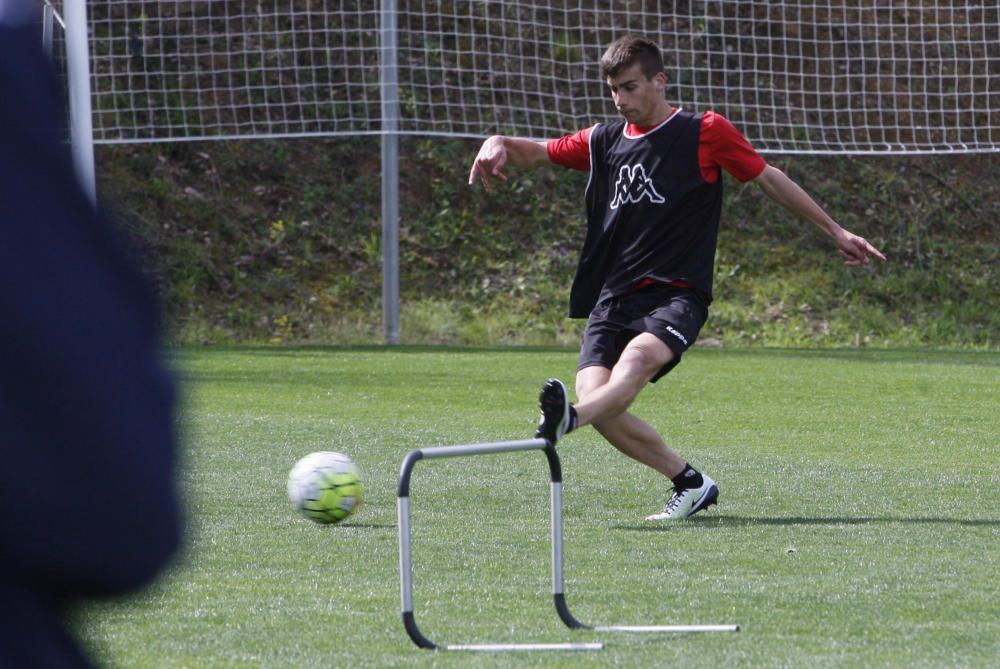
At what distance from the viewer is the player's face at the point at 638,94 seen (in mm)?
6102

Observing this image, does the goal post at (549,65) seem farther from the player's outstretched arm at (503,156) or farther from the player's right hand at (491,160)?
the player's right hand at (491,160)

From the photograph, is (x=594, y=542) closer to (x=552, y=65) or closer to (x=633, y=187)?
(x=633, y=187)

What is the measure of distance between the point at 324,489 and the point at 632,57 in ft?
6.54

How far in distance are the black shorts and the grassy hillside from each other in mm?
10085

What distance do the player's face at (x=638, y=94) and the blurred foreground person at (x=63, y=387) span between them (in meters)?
5.34

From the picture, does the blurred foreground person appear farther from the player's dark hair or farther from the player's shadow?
the player's dark hair

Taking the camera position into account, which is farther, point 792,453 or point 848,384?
point 848,384

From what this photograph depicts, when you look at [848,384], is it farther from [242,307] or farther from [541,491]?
[242,307]

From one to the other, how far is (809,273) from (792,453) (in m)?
9.75

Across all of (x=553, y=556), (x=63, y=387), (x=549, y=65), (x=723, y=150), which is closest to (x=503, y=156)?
(x=723, y=150)

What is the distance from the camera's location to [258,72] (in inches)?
739

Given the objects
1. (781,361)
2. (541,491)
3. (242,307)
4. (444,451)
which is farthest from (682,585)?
(242,307)

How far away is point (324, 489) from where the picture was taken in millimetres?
Result: 5688

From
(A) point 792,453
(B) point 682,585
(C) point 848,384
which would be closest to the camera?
(B) point 682,585
